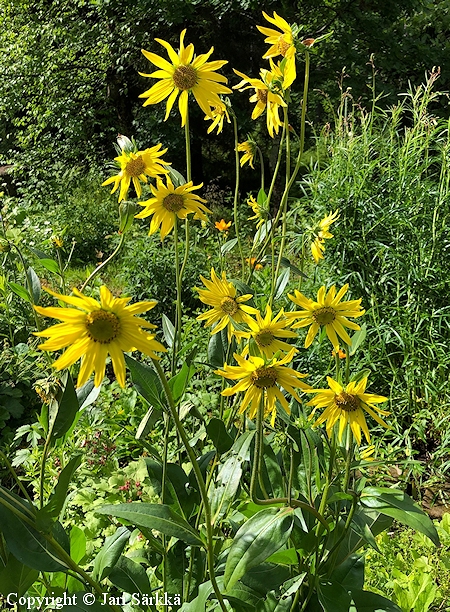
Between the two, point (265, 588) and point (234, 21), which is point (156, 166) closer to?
point (265, 588)

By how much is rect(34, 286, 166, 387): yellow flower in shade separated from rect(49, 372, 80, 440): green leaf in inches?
5.8

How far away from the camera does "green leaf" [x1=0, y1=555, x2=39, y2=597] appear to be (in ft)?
2.40

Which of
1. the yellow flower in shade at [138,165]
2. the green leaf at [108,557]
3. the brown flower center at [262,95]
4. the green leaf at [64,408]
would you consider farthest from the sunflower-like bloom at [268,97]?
the green leaf at [108,557]

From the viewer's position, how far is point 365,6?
5.41 metres

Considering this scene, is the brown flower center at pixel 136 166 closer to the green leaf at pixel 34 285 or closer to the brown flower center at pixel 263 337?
the green leaf at pixel 34 285

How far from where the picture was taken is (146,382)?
2.79 feet

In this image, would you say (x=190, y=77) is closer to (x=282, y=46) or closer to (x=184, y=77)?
(x=184, y=77)

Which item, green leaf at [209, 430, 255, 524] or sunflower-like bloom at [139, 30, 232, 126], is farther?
sunflower-like bloom at [139, 30, 232, 126]

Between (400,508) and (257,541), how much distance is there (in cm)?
24

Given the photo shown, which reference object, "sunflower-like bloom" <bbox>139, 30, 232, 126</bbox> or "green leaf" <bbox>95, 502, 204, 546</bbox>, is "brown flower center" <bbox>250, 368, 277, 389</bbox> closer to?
"green leaf" <bbox>95, 502, 204, 546</bbox>

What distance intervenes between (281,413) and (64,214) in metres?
4.54

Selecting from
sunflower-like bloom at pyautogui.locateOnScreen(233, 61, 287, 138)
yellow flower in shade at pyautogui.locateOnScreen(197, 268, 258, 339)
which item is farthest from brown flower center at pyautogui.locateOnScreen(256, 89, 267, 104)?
yellow flower in shade at pyautogui.locateOnScreen(197, 268, 258, 339)

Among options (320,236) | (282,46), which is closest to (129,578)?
(320,236)

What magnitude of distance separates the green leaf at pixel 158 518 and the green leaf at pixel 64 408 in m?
0.12
